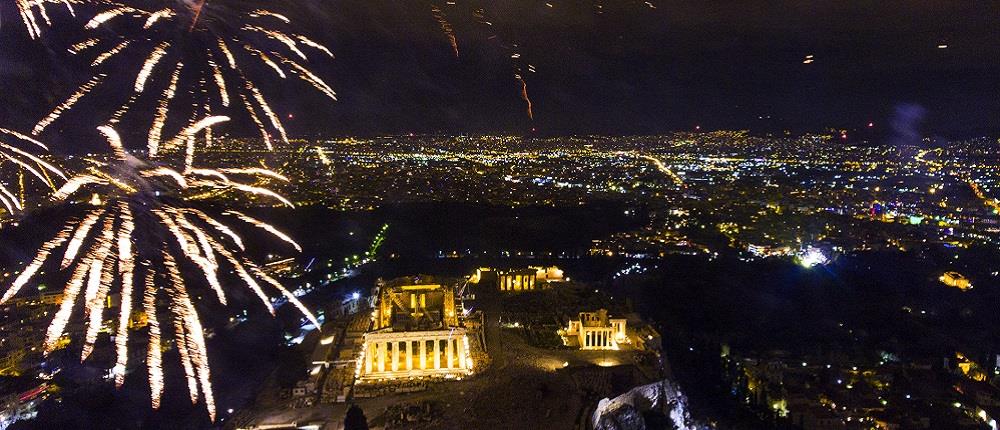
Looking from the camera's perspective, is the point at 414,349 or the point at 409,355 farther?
the point at 414,349

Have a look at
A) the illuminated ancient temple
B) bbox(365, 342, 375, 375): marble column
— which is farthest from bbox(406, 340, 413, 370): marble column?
bbox(365, 342, 375, 375): marble column

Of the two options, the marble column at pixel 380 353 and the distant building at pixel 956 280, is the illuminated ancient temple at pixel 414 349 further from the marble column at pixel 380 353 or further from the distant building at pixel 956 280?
the distant building at pixel 956 280

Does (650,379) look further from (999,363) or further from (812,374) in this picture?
(999,363)

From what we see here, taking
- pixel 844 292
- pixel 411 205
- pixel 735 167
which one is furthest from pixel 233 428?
pixel 735 167

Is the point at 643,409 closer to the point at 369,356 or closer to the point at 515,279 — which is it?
the point at 369,356

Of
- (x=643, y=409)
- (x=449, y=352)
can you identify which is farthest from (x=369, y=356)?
(x=643, y=409)

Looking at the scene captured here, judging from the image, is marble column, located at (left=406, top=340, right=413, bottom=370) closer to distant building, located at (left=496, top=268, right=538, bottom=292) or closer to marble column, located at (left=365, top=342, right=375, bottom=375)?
marble column, located at (left=365, top=342, right=375, bottom=375)

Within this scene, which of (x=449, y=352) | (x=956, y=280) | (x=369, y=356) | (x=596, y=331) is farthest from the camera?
(x=956, y=280)
